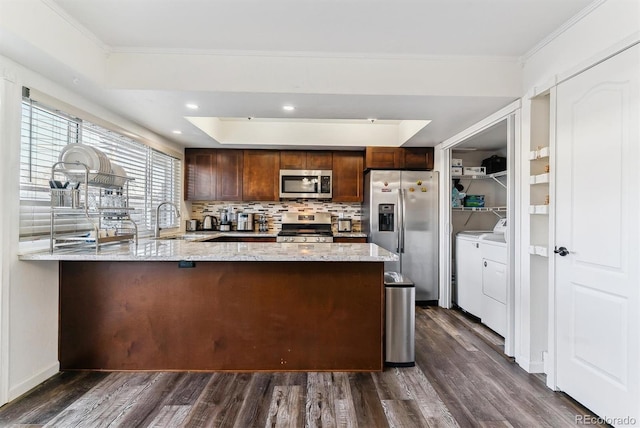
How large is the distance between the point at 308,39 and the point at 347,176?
104 inches

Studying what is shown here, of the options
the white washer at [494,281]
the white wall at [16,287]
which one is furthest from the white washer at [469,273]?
the white wall at [16,287]

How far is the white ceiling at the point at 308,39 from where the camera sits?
1.95 metres

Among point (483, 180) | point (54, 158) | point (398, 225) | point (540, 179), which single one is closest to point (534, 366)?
point (540, 179)

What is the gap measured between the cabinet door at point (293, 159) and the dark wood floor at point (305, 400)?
120 inches

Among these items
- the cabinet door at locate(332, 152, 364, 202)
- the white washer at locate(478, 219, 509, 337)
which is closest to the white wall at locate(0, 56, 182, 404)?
the cabinet door at locate(332, 152, 364, 202)

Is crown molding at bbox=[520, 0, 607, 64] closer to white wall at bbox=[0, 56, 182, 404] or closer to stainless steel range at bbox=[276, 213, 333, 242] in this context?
stainless steel range at bbox=[276, 213, 333, 242]

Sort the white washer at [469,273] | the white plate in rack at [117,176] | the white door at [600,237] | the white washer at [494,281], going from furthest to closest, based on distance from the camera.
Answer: the white washer at [469,273]
the white washer at [494,281]
the white plate in rack at [117,176]
the white door at [600,237]

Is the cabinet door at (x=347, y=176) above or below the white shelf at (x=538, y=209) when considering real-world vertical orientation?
above

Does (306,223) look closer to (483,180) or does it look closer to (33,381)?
(483,180)

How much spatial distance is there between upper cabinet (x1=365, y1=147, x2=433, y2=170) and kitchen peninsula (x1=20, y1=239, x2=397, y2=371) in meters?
2.32

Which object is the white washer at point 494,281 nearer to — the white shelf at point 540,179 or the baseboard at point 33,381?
the white shelf at point 540,179

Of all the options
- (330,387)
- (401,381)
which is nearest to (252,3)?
(330,387)

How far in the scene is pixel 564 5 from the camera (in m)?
1.92

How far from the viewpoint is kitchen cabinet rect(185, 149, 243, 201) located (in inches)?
187
